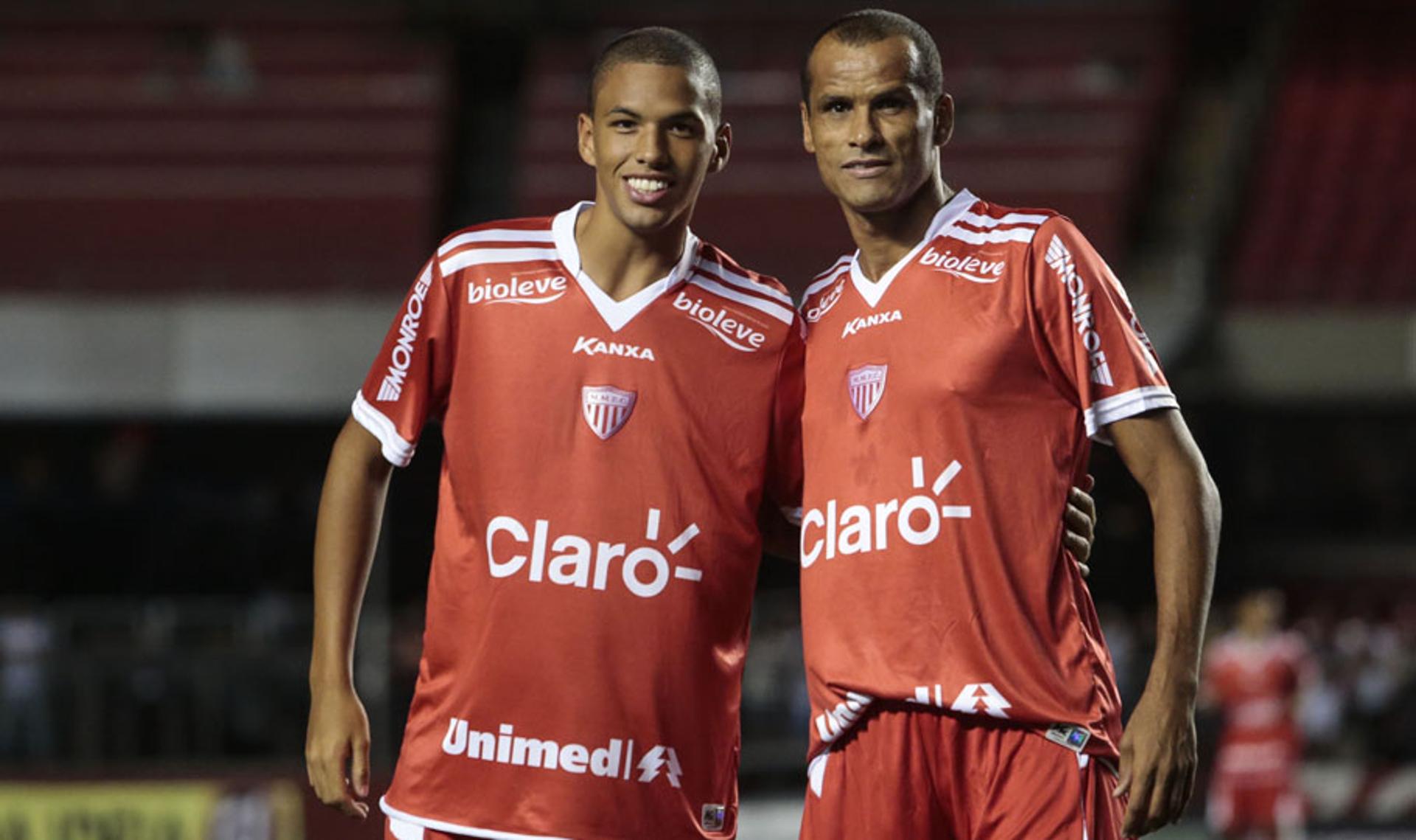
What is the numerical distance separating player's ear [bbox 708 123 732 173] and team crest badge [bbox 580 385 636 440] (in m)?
0.43

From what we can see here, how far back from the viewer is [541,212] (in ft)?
46.6

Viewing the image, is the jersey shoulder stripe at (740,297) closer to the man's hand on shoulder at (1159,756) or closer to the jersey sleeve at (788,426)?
the jersey sleeve at (788,426)

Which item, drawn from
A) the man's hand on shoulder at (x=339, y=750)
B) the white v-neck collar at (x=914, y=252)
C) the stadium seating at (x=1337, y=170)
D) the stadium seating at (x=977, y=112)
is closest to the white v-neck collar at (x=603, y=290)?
the white v-neck collar at (x=914, y=252)

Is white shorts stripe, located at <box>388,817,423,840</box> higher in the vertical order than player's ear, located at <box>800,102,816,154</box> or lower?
lower

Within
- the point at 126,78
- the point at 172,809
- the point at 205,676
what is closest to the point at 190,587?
the point at 205,676

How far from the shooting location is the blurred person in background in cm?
1063

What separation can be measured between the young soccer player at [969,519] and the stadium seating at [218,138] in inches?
459

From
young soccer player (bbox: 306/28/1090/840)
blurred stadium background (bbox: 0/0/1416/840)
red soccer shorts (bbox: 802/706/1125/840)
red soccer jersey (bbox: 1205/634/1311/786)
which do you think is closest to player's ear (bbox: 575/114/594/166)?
young soccer player (bbox: 306/28/1090/840)

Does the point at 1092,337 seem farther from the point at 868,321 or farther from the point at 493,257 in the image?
the point at 493,257

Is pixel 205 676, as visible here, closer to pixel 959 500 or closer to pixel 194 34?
pixel 194 34

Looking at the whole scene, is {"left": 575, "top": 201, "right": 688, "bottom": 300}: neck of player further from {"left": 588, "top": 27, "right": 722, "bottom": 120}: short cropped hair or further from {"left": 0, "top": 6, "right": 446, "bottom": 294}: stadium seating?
{"left": 0, "top": 6, "right": 446, "bottom": 294}: stadium seating

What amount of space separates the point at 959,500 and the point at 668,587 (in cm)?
52

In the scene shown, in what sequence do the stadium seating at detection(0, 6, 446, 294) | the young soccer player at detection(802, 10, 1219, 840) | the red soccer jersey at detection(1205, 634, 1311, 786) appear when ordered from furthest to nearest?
the stadium seating at detection(0, 6, 446, 294) < the red soccer jersey at detection(1205, 634, 1311, 786) < the young soccer player at detection(802, 10, 1219, 840)

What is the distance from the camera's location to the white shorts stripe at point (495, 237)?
131 inches
